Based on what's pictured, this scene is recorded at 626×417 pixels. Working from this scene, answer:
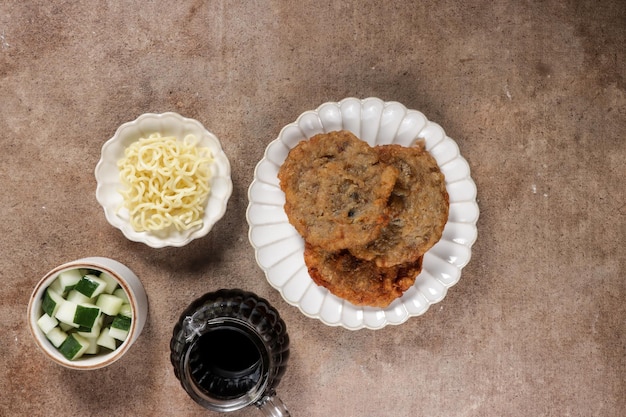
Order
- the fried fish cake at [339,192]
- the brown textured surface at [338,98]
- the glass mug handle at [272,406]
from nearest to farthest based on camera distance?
the fried fish cake at [339,192] < the glass mug handle at [272,406] < the brown textured surface at [338,98]

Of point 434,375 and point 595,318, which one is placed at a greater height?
point 595,318

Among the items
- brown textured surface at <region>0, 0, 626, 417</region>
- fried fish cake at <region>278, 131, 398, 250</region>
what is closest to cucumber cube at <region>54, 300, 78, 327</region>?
brown textured surface at <region>0, 0, 626, 417</region>

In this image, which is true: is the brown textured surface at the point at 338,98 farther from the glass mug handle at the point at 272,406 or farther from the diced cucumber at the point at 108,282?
the glass mug handle at the point at 272,406

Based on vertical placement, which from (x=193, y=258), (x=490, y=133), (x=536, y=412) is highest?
(x=490, y=133)

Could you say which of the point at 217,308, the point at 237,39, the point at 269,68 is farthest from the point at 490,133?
the point at 217,308

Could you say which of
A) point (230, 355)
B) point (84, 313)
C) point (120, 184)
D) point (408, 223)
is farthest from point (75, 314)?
point (408, 223)

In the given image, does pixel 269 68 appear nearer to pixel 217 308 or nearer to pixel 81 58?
pixel 81 58

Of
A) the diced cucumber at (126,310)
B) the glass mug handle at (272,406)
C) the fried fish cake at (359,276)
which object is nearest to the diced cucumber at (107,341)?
the diced cucumber at (126,310)
